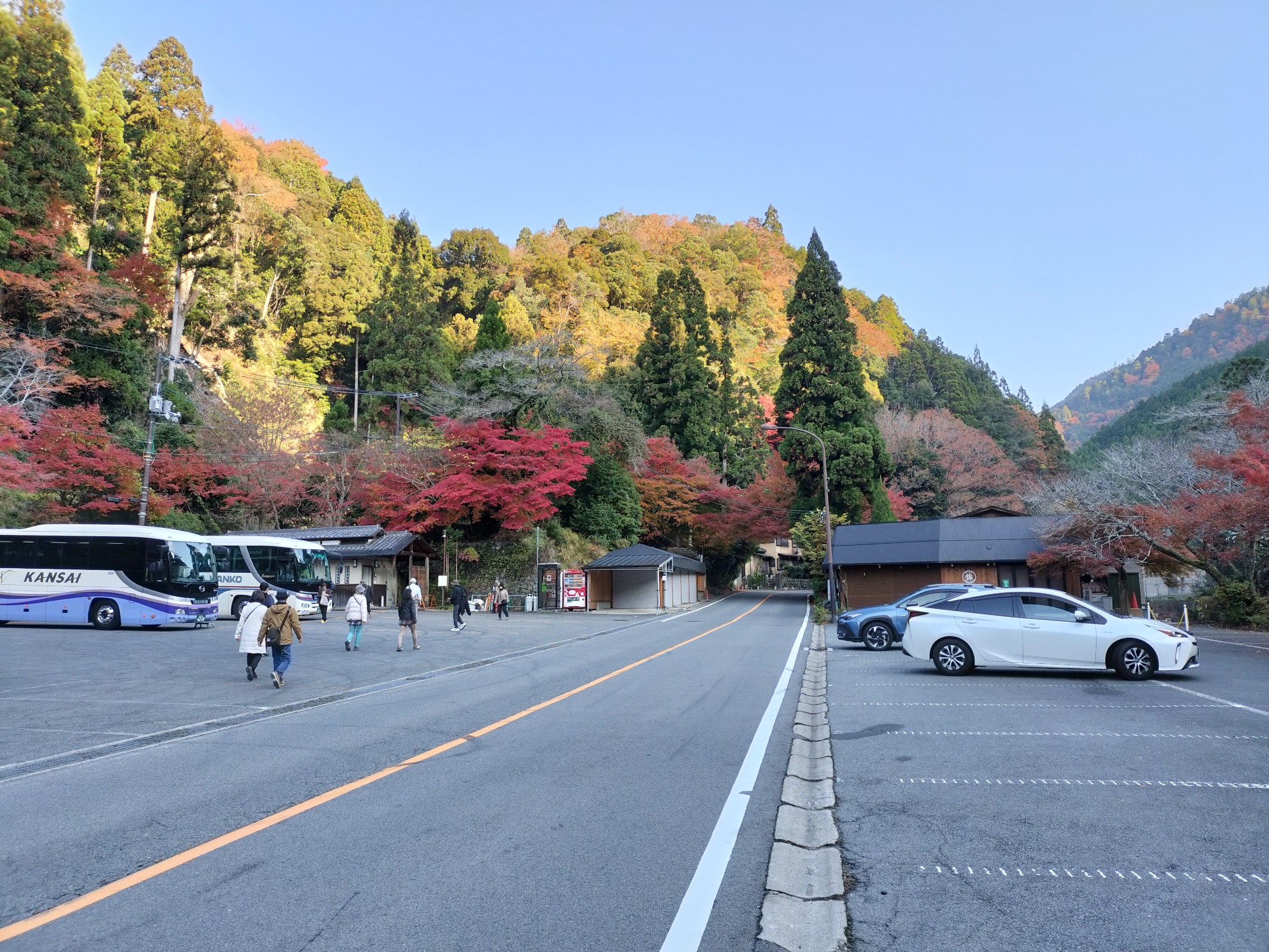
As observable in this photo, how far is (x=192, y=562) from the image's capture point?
24906 millimetres

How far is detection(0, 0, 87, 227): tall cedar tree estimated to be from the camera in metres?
32.2

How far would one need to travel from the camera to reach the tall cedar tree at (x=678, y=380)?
5491 cm

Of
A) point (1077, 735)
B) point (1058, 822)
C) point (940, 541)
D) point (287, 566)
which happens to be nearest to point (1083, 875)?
point (1058, 822)

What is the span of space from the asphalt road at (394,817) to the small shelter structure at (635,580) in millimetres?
28452

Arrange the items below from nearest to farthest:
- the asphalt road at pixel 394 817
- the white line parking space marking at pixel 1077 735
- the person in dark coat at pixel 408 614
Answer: the asphalt road at pixel 394 817
the white line parking space marking at pixel 1077 735
the person in dark coat at pixel 408 614

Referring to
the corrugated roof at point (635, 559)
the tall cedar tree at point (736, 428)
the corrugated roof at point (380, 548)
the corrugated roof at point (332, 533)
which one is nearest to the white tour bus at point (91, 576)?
the corrugated roof at point (380, 548)

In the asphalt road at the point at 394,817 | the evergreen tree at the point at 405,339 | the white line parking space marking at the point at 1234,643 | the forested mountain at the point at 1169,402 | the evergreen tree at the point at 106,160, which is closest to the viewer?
the asphalt road at the point at 394,817

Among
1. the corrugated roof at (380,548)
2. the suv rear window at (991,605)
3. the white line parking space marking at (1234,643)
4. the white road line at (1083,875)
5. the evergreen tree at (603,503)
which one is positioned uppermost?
the evergreen tree at (603,503)

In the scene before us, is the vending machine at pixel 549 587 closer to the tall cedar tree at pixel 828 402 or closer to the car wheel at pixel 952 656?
the tall cedar tree at pixel 828 402

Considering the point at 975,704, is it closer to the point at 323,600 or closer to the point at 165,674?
the point at 165,674

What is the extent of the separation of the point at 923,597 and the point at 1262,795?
500 inches

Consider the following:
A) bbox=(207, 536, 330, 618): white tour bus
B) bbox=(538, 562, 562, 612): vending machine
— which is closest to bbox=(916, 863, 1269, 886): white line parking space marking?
bbox=(207, 536, 330, 618): white tour bus

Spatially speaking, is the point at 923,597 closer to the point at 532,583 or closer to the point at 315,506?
the point at 532,583

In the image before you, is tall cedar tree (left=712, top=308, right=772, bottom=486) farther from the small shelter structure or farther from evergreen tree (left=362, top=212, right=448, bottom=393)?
evergreen tree (left=362, top=212, right=448, bottom=393)
